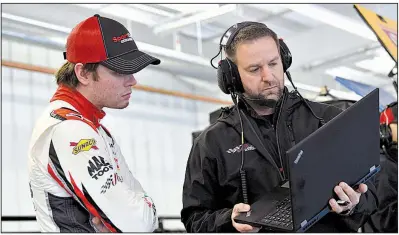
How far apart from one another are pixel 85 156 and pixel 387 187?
60.5 inches

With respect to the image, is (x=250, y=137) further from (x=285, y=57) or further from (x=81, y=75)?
(x=81, y=75)

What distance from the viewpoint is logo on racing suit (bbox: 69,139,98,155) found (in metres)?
1.38

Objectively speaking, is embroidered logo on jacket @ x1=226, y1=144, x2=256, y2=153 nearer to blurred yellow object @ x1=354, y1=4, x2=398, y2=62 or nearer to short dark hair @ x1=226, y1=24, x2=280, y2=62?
short dark hair @ x1=226, y1=24, x2=280, y2=62

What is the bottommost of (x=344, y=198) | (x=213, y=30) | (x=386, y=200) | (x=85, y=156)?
(x=386, y=200)

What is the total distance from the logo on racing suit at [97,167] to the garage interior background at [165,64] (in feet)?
11.4

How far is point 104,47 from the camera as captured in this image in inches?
61.2

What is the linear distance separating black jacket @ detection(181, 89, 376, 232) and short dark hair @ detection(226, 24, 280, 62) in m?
0.18

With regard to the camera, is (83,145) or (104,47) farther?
(104,47)

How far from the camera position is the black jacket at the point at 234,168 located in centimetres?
151

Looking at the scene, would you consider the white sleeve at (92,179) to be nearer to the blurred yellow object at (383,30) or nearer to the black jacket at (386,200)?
the black jacket at (386,200)

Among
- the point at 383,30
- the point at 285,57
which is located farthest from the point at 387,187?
the point at 285,57

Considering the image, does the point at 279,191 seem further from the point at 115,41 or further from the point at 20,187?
the point at 20,187

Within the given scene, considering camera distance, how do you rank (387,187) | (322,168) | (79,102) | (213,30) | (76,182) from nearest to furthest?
(322,168)
(76,182)
(79,102)
(387,187)
(213,30)

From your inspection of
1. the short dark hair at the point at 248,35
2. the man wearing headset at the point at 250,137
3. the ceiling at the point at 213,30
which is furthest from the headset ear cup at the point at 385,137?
the ceiling at the point at 213,30
